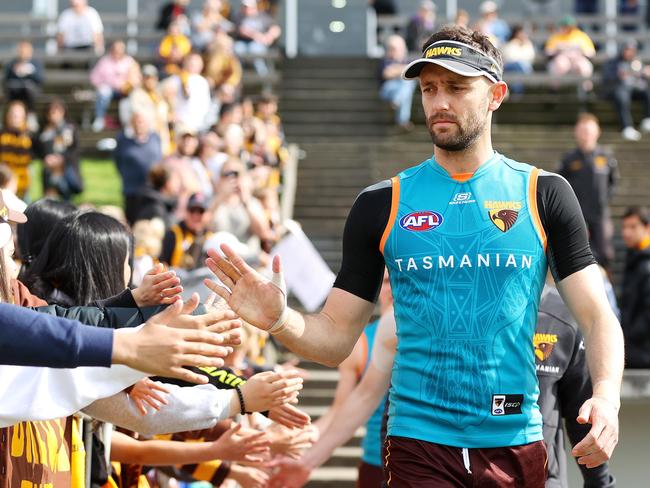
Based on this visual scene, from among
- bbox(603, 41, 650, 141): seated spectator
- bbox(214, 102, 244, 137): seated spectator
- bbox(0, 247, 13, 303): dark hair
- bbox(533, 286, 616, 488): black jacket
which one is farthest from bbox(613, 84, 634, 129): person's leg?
bbox(0, 247, 13, 303): dark hair

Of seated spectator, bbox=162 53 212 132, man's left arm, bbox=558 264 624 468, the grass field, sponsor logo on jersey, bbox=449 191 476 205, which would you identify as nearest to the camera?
man's left arm, bbox=558 264 624 468

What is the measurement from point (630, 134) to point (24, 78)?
32.3 feet

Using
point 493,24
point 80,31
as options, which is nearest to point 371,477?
point 493,24

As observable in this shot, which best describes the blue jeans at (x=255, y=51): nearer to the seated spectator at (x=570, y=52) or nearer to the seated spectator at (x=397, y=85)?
the seated spectator at (x=397, y=85)

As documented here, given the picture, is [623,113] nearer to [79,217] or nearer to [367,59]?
[367,59]

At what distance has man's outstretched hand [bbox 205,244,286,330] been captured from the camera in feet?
15.3

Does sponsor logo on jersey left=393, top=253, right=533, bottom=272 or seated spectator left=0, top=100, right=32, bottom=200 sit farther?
seated spectator left=0, top=100, right=32, bottom=200

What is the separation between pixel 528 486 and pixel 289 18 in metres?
23.4

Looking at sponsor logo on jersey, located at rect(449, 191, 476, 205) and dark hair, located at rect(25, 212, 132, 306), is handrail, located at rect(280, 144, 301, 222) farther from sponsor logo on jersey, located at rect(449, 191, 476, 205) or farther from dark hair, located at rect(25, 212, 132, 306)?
sponsor logo on jersey, located at rect(449, 191, 476, 205)

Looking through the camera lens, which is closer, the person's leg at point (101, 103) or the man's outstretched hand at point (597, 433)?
the man's outstretched hand at point (597, 433)

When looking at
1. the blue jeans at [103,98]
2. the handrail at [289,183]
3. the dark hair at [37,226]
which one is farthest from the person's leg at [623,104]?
the dark hair at [37,226]

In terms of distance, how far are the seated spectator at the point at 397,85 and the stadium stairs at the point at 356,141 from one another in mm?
238

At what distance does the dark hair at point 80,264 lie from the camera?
205 inches

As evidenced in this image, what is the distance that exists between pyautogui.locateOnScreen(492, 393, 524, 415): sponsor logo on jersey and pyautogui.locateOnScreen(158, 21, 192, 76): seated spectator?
15.7 meters
